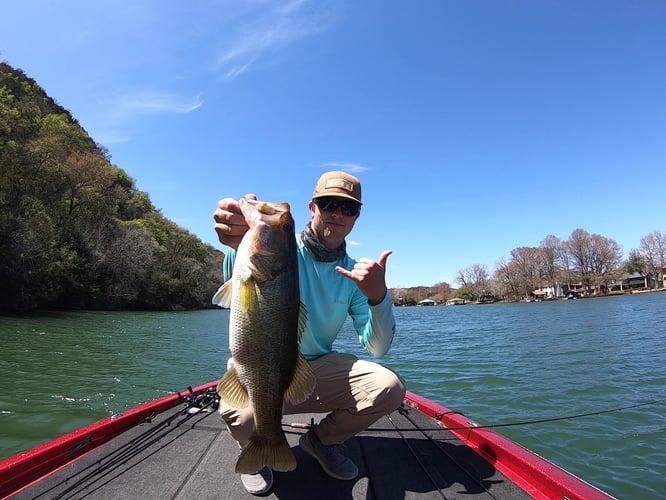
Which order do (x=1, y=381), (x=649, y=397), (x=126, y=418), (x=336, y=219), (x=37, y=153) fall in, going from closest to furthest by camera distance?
(x=336, y=219) → (x=126, y=418) → (x=649, y=397) → (x=1, y=381) → (x=37, y=153)

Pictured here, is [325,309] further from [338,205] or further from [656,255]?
[656,255]

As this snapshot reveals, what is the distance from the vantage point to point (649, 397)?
8.59 m

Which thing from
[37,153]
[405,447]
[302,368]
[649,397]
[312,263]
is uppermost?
[37,153]

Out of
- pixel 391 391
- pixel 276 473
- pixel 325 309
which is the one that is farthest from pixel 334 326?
pixel 276 473

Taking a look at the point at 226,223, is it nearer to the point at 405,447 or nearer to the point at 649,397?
the point at 405,447

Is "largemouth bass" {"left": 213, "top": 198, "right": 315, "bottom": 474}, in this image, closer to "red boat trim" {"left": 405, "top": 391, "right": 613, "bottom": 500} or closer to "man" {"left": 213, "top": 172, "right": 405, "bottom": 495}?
"man" {"left": 213, "top": 172, "right": 405, "bottom": 495}

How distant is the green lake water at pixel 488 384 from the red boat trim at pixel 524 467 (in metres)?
2.68

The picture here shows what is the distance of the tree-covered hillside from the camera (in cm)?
2903

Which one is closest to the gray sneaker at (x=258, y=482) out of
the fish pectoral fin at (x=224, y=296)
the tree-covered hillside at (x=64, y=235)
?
the fish pectoral fin at (x=224, y=296)

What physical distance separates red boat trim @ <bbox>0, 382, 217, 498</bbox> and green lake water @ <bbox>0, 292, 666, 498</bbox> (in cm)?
293

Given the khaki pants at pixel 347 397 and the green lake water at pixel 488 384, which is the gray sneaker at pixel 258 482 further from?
the green lake water at pixel 488 384

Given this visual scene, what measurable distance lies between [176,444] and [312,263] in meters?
2.11

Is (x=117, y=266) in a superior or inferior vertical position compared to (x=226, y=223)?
superior

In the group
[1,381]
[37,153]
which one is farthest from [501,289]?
[1,381]
